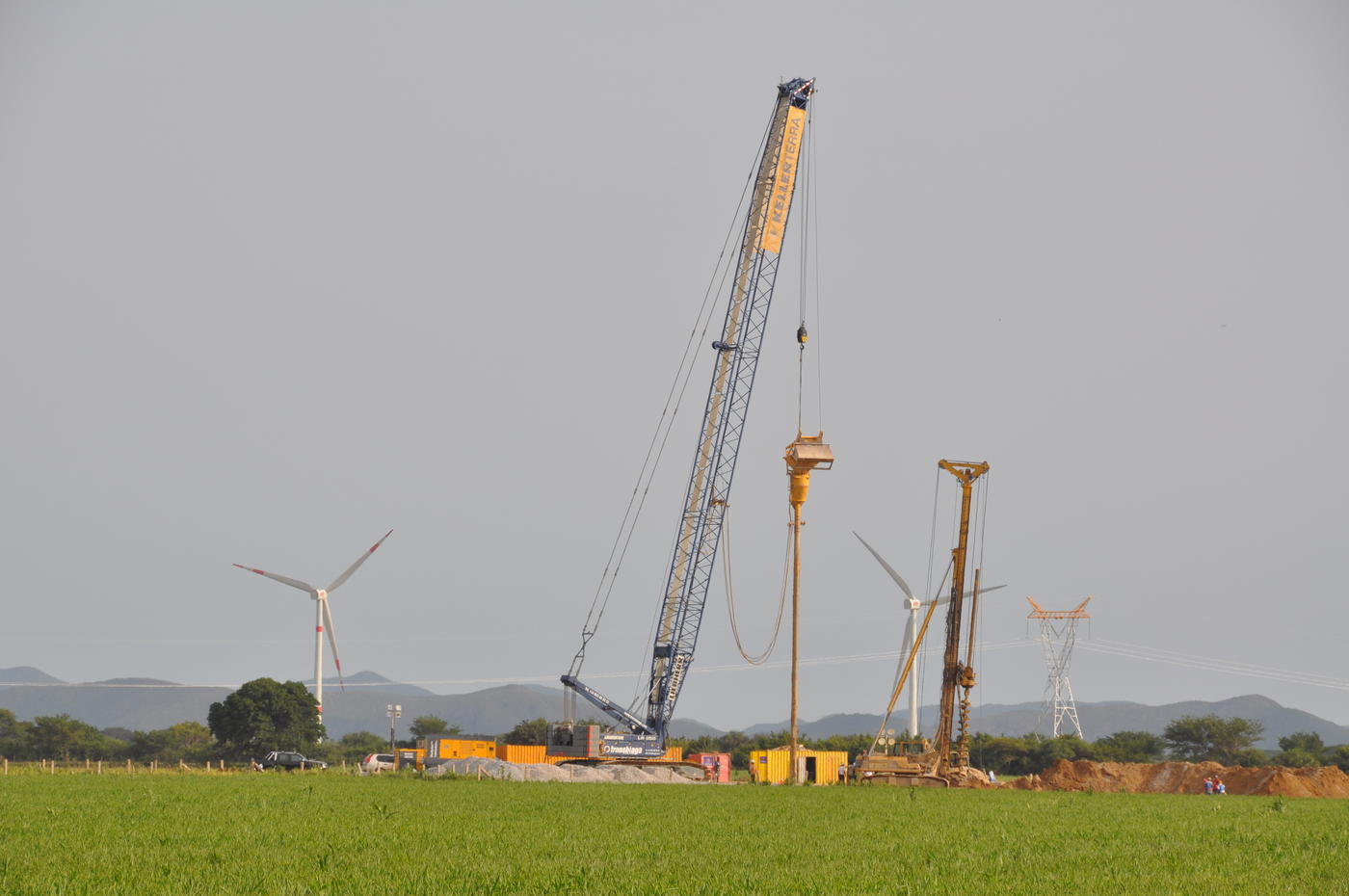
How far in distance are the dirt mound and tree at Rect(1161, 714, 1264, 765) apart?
83809 mm

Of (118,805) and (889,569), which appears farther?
(889,569)

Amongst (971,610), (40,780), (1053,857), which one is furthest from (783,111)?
(1053,857)

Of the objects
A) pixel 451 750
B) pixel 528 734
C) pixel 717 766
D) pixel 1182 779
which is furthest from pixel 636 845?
pixel 528 734

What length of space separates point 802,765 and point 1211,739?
90.2 m

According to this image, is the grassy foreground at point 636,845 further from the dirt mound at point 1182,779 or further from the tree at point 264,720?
Answer: the tree at point 264,720

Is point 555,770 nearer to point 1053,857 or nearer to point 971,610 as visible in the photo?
point 971,610

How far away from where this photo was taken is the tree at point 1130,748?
159 metres

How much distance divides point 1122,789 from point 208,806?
60.0 meters

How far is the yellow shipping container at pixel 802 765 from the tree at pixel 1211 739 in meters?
80.1

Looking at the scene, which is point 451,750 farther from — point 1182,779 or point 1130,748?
point 1130,748

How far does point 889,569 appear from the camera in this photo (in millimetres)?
126125

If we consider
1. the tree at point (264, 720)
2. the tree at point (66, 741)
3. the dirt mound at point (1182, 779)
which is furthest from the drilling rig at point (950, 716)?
→ the tree at point (66, 741)

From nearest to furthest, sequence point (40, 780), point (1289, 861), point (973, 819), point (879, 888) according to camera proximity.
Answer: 1. point (879, 888)
2. point (1289, 861)
3. point (973, 819)
4. point (40, 780)

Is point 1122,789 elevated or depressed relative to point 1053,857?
depressed
